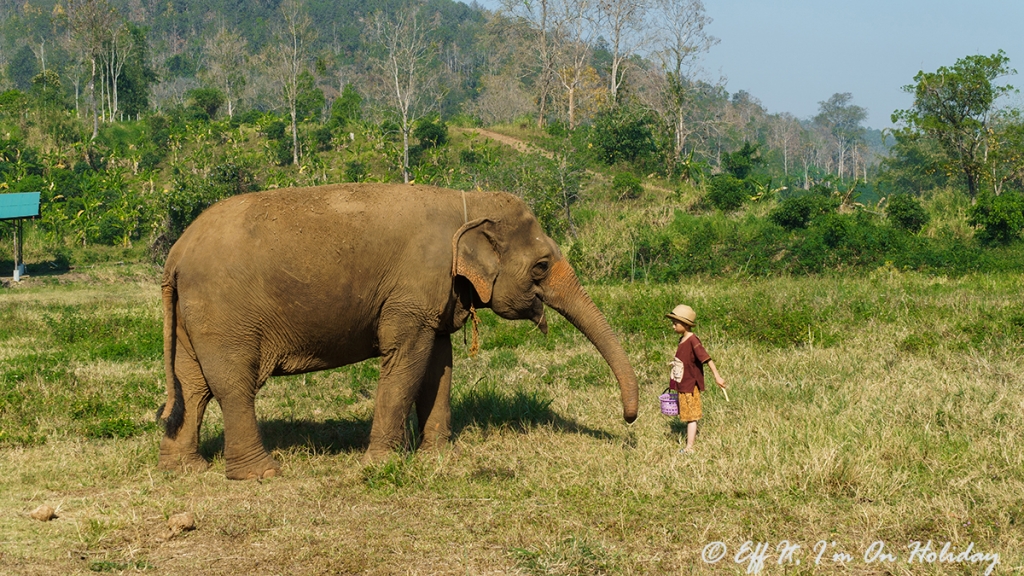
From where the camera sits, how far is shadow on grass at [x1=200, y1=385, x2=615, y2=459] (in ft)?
28.7

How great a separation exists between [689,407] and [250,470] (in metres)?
3.82

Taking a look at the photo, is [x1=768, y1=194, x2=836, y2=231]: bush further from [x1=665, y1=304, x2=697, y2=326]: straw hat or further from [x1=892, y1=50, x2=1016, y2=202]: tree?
[x1=665, y1=304, x2=697, y2=326]: straw hat

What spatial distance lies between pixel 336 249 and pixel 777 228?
17747 millimetres

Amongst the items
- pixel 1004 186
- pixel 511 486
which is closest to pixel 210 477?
pixel 511 486

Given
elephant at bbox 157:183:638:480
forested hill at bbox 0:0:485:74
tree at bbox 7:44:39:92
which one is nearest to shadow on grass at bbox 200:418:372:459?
elephant at bbox 157:183:638:480

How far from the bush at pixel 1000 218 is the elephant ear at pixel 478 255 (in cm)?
1820

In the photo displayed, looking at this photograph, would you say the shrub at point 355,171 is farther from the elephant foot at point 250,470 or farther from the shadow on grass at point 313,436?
the elephant foot at point 250,470

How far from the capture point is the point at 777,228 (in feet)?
76.1

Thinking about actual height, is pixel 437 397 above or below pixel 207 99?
below

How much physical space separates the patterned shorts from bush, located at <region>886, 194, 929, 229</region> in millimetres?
17804

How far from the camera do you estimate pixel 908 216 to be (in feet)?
77.3

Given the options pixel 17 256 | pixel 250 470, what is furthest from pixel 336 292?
pixel 17 256

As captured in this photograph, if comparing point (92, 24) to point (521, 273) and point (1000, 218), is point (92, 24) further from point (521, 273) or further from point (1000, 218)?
point (521, 273)

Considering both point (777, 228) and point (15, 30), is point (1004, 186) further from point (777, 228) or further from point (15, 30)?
point (15, 30)
